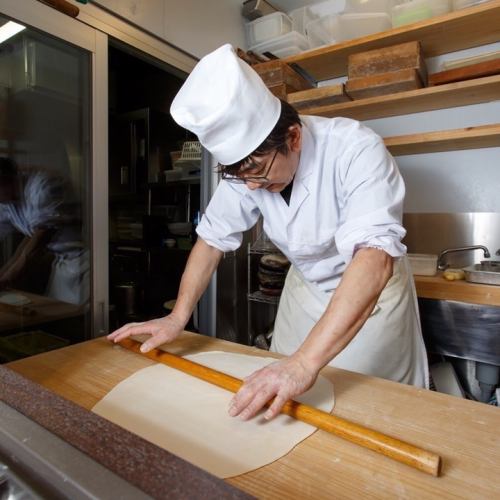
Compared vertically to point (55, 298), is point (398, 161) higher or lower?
higher

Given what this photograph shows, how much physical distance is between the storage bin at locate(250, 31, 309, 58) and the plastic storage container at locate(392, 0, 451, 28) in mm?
518

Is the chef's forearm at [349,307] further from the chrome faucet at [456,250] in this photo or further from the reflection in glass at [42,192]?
the chrome faucet at [456,250]

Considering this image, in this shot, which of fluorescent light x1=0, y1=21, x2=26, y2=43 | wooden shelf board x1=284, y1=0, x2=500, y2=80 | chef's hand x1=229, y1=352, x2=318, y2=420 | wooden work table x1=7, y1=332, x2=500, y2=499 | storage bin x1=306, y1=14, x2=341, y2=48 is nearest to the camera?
wooden work table x1=7, y1=332, x2=500, y2=499

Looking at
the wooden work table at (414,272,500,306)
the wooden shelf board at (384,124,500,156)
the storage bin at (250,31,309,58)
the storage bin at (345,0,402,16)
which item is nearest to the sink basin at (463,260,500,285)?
the wooden work table at (414,272,500,306)

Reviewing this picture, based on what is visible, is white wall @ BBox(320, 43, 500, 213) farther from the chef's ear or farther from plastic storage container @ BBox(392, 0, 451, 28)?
the chef's ear

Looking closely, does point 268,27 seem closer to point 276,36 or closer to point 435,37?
point 276,36

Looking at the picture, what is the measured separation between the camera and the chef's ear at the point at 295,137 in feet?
3.10

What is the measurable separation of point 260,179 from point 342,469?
632mm

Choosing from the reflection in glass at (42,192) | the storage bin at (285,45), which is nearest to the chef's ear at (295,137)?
the reflection in glass at (42,192)

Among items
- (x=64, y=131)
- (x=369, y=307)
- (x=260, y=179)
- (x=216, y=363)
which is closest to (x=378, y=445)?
(x=369, y=307)

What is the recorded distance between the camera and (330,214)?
3.38ft

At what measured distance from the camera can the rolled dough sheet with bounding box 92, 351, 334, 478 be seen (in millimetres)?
559

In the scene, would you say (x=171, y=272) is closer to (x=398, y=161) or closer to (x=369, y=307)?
(x=398, y=161)

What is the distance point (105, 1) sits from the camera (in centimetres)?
148
